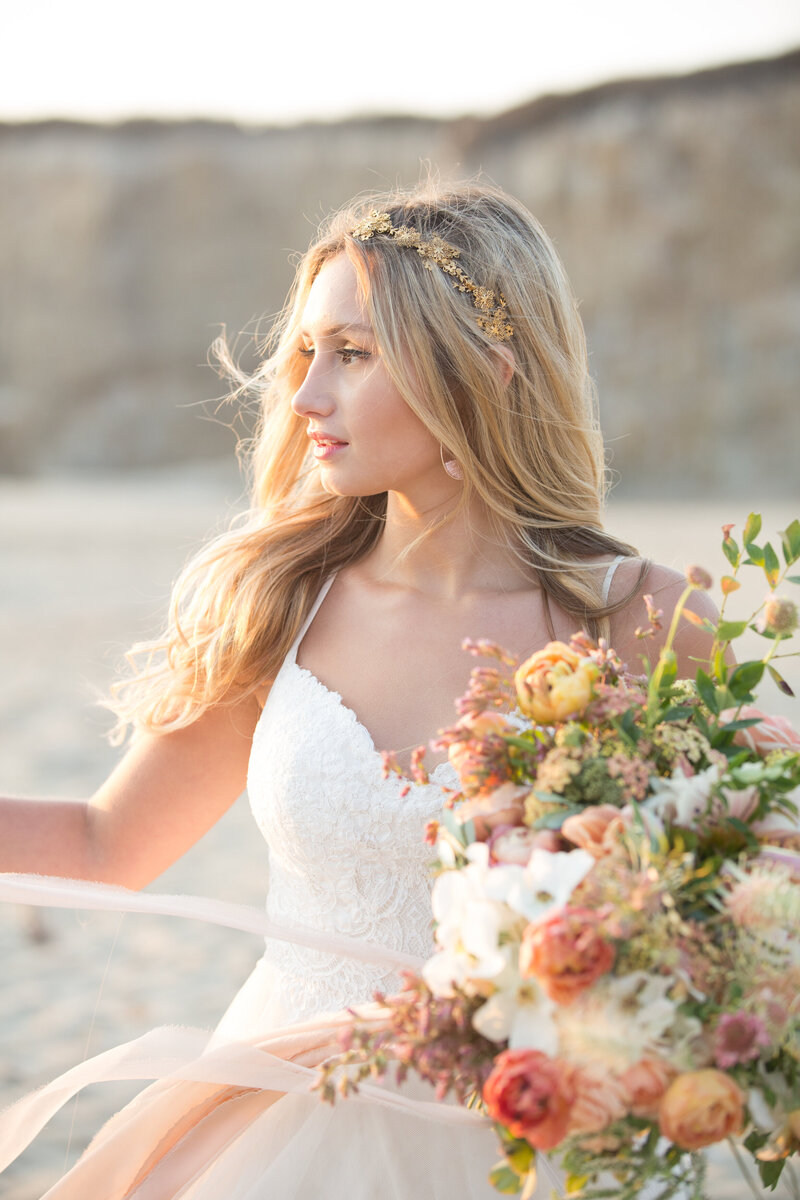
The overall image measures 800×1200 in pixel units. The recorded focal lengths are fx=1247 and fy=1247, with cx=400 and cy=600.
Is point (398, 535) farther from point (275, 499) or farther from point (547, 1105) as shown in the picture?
point (547, 1105)

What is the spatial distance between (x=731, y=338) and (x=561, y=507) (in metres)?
28.9

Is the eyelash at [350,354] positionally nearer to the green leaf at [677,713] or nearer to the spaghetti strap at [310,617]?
the spaghetti strap at [310,617]

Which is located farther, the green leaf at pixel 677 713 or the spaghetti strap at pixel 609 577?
the spaghetti strap at pixel 609 577

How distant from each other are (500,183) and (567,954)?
32.2 meters

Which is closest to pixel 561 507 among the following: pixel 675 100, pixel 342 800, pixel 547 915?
pixel 342 800

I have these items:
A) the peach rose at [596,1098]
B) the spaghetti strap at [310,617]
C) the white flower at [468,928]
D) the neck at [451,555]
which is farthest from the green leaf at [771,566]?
the spaghetti strap at [310,617]

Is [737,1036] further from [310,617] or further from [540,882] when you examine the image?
[310,617]

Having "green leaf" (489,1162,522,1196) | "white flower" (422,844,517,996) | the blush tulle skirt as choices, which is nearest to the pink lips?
the blush tulle skirt

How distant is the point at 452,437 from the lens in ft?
7.20

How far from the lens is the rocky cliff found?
95.2 feet

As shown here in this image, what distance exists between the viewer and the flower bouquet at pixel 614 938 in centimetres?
116

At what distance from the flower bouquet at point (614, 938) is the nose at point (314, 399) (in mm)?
866

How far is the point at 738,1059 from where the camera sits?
1181mm

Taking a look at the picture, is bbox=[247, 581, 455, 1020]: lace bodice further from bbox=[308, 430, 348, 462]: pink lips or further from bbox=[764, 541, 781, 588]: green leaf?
bbox=[764, 541, 781, 588]: green leaf
